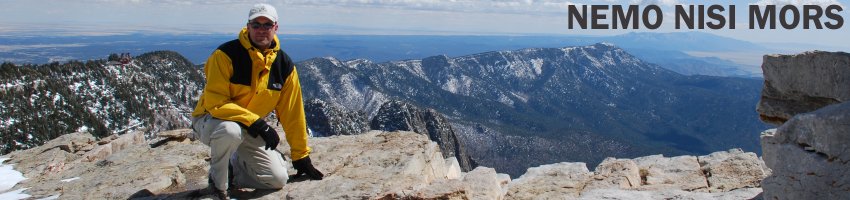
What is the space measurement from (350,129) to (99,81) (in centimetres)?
8118

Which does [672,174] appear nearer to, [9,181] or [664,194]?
[664,194]

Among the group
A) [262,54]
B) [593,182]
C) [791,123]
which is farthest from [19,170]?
[791,123]

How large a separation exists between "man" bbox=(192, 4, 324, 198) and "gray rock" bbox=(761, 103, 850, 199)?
10034mm

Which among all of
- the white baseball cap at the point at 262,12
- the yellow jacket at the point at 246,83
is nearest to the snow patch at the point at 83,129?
the yellow jacket at the point at 246,83

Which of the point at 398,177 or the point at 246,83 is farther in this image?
the point at 398,177

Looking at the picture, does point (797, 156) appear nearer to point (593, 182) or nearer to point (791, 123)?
point (791, 123)

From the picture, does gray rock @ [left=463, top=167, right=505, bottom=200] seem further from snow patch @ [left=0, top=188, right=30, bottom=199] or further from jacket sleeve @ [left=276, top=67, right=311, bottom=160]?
snow patch @ [left=0, top=188, right=30, bottom=199]

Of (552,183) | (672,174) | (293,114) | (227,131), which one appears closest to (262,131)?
(227,131)

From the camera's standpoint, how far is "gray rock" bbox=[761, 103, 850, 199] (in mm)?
8977

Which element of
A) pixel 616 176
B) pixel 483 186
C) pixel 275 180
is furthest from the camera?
pixel 616 176

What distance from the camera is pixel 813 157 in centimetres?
934

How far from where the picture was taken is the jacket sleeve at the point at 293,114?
12820 millimetres

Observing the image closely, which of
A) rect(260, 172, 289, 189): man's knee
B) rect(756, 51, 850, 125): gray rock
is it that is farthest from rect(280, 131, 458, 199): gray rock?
rect(756, 51, 850, 125): gray rock

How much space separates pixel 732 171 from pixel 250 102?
13042 millimetres
